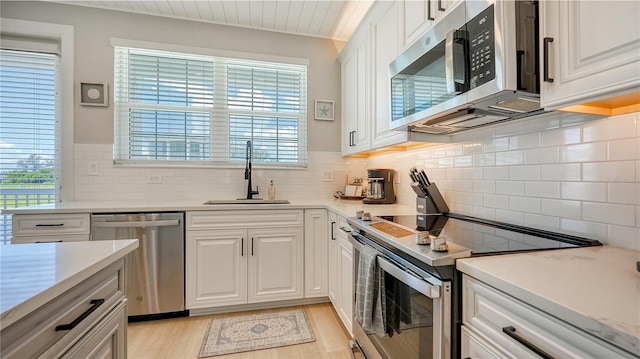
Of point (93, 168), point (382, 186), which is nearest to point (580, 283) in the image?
point (382, 186)

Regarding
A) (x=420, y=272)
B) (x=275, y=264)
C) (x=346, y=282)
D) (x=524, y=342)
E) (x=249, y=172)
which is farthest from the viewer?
(x=249, y=172)

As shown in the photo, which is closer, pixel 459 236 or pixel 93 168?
pixel 459 236

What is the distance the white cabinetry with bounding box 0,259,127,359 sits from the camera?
587mm

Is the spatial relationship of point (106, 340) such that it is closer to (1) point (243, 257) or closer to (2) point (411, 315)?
(2) point (411, 315)

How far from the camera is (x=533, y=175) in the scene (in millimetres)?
1308

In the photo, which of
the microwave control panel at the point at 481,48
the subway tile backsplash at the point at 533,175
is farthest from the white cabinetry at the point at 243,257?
the microwave control panel at the point at 481,48

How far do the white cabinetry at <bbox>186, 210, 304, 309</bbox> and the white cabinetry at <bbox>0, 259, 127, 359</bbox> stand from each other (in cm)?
125

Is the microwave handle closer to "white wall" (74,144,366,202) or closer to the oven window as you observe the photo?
the oven window

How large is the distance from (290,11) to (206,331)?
2.74 meters

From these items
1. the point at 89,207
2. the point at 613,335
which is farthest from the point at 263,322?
the point at 613,335

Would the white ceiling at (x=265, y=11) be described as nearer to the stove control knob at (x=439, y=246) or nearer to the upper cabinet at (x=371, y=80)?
the upper cabinet at (x=371, y=80)

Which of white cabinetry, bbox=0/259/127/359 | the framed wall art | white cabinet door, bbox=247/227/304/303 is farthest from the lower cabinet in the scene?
the framed wall art

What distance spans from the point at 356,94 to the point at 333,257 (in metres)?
1.44

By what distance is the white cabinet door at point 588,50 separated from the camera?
71cm
